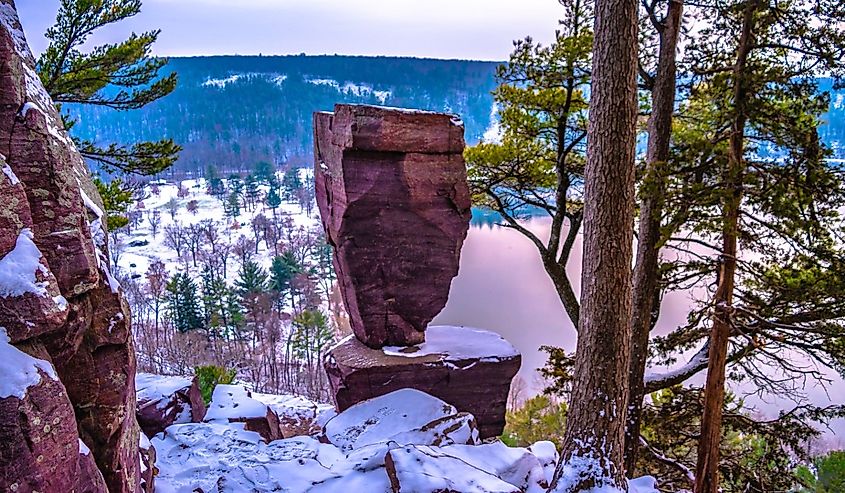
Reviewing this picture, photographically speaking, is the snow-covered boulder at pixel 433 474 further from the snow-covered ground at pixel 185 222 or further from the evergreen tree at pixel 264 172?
the evergreen tree at pixel 264 172

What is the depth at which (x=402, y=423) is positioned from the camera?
183 inches

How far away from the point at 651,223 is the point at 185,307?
19.8 meters

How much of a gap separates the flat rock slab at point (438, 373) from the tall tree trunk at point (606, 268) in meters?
1.96

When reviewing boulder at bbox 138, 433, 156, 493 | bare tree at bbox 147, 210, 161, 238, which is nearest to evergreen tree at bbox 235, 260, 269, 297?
bare tree at bbox 147, 210, 161, 238

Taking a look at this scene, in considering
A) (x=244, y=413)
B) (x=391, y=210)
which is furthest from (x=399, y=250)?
(x=244, y=413)

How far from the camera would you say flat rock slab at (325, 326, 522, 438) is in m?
5.46

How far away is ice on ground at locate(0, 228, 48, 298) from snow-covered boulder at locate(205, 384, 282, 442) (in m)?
3.16

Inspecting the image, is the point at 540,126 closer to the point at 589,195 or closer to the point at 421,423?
the point at 589,195

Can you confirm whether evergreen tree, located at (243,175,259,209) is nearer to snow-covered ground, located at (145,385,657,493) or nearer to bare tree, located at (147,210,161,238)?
bare tree, located at (147,210,161,238)

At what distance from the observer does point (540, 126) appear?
253 inches

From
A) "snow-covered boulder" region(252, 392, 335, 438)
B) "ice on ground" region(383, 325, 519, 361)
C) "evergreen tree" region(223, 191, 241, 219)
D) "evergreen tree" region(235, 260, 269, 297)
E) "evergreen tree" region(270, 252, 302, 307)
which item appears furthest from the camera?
"evergreen tree" region(223, 191, 241, 219)

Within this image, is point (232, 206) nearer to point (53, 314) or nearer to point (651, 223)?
point (651, 223)

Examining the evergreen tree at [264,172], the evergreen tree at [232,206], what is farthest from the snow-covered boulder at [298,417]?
the evergreen tree at [232,206]

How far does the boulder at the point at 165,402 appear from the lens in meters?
4.53
